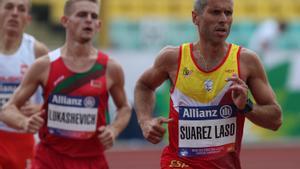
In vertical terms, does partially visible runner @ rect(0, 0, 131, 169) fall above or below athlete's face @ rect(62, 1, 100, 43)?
below

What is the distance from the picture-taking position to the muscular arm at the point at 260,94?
5551 mm

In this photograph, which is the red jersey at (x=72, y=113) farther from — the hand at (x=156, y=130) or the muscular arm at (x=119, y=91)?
the hand at (x=156, y=130)

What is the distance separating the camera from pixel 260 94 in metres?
5.59

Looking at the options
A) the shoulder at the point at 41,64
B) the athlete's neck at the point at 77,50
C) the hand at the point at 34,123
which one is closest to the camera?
the hand at the point at 34,123

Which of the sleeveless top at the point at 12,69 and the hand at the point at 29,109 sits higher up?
the sleeveless top at the point at 12,69

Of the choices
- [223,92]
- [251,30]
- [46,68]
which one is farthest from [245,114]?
[251,30]

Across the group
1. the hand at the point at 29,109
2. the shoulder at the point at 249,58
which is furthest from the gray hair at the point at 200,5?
the hand at the point at 29,109

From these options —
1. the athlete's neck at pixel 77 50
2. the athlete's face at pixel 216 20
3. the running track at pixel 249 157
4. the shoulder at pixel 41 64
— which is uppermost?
the athlete's face at pixel 216 20

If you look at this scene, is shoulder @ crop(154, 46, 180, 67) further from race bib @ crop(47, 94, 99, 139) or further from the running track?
the running track

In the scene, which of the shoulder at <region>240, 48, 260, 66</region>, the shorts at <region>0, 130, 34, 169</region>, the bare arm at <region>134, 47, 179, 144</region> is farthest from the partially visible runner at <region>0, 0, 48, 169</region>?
the shoulder at <region>240, 48, 260, 66</region>

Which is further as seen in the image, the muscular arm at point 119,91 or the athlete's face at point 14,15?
the athlete's face at point 14,15

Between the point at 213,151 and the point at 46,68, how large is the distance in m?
1.55

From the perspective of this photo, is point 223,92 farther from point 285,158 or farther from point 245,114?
point 285,158

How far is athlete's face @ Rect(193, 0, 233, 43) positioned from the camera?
5.50 meters
